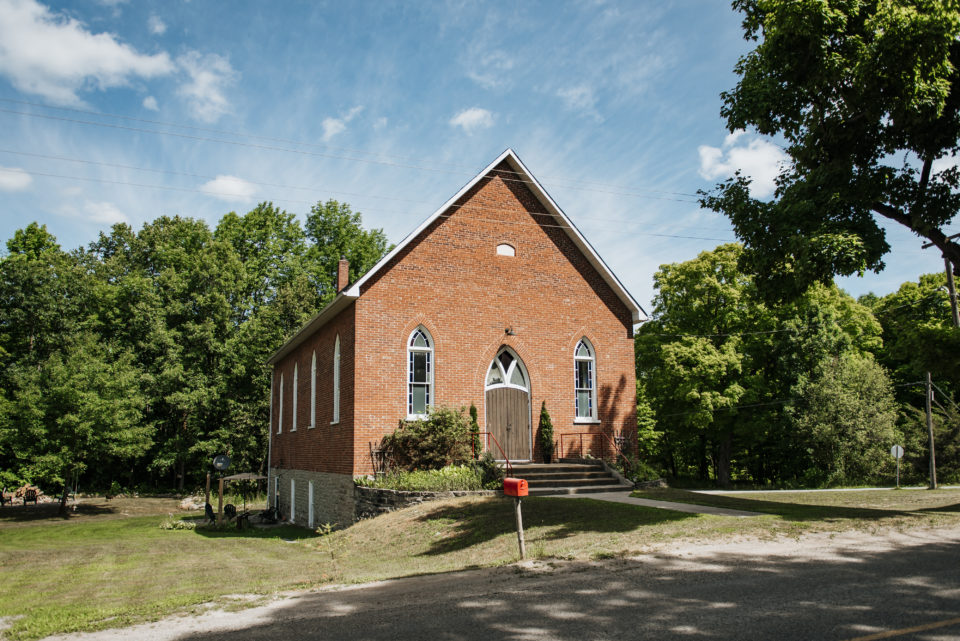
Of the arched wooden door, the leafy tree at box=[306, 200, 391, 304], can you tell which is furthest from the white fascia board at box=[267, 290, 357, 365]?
the leafy tree at box=[306, 200, 391, 304]

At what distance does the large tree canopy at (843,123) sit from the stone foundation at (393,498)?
A: 847 centimetres

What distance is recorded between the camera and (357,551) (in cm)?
1332

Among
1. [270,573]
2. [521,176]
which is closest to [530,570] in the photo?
[270,573]

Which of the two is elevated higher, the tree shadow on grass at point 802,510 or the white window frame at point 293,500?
the tree shadow on grass at point 802,510

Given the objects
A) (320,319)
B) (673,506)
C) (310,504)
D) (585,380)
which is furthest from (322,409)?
(673,506)

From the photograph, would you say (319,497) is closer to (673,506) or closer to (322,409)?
(322,409)

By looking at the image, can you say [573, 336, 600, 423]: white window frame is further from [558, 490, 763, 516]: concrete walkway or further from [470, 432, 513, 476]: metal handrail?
[558, 490, 763, 516]: concrete walkway

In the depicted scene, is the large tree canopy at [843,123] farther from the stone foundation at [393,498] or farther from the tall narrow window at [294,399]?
the tall narrow window at [294,399]

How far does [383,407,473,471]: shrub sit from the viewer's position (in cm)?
1736

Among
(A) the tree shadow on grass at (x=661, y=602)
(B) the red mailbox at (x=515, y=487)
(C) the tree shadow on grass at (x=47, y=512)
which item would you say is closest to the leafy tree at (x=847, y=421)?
(A) the tree shadow on grass at (x=661, y=602)

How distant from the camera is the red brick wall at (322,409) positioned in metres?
18.5

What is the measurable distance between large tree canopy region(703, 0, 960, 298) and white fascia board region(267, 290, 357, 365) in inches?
383

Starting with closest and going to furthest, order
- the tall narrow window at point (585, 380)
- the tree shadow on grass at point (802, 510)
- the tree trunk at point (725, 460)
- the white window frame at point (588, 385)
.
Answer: the tree shadow on grass at point (802, 510) → the white window frame at point (588, 385) → the tall narrow window at point (585, 380) → the tree trunk at point (725, 460)

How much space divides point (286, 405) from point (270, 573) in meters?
17.5
